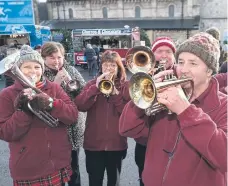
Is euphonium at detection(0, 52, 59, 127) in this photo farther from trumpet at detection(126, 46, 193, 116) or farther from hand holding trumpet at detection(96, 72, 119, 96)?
trumpet at detection(126, 46, 193, 116)

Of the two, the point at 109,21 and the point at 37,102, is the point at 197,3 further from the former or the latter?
the point at 37,102

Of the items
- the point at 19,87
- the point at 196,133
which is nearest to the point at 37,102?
the point at 19,87

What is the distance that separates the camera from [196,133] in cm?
155

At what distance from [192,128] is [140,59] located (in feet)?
4.79

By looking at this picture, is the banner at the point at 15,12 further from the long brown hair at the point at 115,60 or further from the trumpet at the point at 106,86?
the trumpet at the point at 106,86

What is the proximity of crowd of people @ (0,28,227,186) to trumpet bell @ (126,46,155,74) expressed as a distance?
0.09 meters

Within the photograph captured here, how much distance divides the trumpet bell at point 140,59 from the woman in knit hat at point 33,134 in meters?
0.82

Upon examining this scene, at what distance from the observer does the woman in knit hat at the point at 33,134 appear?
2.36m

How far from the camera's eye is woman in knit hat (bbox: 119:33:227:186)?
155 cm

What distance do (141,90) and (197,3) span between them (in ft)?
114

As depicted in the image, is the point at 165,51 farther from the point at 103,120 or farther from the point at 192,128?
the point at 192,128

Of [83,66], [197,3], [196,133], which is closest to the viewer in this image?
[196,133]

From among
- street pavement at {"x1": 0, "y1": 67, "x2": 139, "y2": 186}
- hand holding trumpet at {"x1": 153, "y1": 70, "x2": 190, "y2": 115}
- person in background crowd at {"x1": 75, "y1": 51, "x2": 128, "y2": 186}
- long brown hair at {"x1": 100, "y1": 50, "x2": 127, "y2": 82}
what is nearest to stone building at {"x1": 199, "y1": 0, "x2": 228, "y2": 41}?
street pavement at {"x1": 0, "y1": 67, "x2": 139, "y2": 186}

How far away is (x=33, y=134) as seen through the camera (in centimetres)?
247
